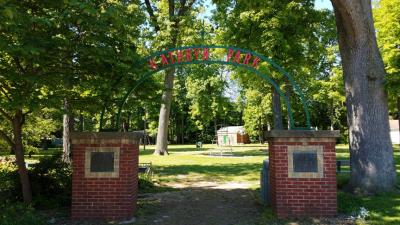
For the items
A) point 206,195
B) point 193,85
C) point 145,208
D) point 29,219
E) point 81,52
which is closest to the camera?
point 29,219

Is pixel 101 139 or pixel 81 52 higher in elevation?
pixel 81 52

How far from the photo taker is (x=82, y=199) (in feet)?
27.7

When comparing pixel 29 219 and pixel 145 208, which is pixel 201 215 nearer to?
pixel 145 208

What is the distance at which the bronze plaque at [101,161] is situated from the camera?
841 cm

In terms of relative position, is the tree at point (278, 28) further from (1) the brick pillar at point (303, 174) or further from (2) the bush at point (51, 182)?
(2) the bush at point (51, 182)

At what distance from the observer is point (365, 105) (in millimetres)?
9984

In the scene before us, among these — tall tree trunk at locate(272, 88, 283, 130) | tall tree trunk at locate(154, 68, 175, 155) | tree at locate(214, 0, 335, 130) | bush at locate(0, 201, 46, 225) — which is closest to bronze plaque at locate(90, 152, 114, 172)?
bush at locate(0, 201, 46, 225)

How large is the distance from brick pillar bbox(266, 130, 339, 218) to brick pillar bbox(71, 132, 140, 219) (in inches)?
120

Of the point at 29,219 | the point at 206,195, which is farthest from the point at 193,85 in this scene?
the point at 29,219

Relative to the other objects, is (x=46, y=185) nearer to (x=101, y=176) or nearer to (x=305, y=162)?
(x=101, y=176)

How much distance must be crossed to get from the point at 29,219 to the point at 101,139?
6.37ft

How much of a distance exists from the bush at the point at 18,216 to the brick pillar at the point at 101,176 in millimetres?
873

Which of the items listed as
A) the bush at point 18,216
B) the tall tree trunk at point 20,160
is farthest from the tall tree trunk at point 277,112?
the bush at point 18,216

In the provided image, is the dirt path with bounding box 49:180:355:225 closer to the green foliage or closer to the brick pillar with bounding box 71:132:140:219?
the brick pillar with bounding box 71:132:140:219
